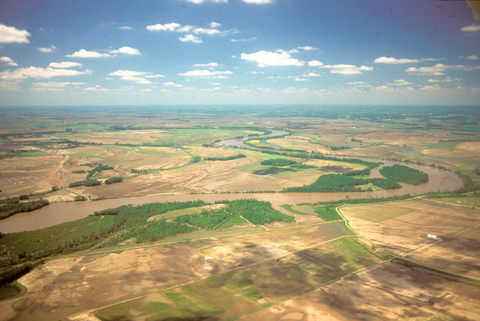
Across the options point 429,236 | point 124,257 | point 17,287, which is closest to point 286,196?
point 429,236

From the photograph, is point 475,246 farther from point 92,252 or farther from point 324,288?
point 92,252

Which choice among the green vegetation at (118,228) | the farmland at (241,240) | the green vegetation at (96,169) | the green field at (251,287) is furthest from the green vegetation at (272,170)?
the green field at (251,287)

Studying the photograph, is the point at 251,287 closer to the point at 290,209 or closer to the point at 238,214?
the point at 238,214

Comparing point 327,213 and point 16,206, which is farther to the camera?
point 16,206

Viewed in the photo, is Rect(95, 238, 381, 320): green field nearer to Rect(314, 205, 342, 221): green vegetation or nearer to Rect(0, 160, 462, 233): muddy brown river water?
Rect(314, 205, 342, 221): green vegetation

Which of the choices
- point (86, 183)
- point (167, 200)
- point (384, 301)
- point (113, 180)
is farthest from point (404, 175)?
point (86, 183)

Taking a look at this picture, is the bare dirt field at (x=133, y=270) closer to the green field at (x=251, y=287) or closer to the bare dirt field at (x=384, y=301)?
the green field at (x=251, y=287)
